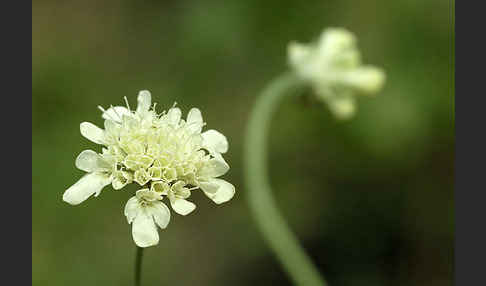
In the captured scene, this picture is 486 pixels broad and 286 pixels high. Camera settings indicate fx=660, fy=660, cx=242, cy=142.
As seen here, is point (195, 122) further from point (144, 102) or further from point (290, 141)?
point (290, 141)

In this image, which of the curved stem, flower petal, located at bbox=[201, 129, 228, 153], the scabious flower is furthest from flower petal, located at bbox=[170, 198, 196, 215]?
the curved stem

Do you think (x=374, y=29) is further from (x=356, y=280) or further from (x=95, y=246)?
(x=95, y=246)

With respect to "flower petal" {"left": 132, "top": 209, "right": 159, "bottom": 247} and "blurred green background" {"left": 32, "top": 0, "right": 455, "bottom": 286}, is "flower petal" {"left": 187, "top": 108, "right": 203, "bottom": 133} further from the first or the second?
"blurred green background" {"left": 32, "top": 0, "right": 455, "bottom": 286}

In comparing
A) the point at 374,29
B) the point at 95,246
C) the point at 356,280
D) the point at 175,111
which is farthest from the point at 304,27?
the point at 175,111

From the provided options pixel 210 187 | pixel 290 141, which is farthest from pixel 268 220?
pixel 210 187

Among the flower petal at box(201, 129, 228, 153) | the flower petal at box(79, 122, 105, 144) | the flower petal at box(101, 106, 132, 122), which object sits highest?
the flower petal at box(101, 106, 132, 122)

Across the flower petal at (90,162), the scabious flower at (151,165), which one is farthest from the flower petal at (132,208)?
the flower petal at (90,162)
